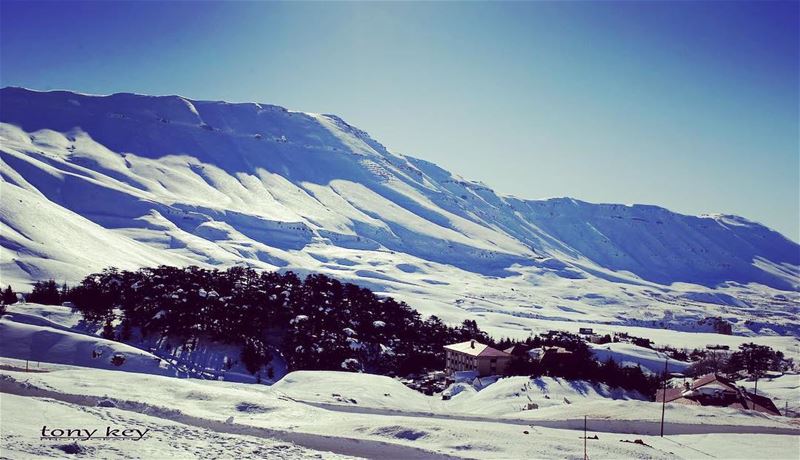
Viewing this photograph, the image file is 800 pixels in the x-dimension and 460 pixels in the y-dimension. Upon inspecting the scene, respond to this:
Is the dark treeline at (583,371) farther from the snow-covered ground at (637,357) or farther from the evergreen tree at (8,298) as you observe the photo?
the evergreen tree at (8,298)

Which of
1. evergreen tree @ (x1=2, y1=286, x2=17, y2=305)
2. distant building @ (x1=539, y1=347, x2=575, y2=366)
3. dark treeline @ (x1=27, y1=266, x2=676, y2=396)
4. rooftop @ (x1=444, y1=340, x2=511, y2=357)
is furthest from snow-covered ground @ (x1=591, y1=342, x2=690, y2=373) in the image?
evergreen tree @ (x1=2, y1=286, x2=17, y2=305)

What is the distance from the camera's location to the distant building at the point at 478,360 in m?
76.5

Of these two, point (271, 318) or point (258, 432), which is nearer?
point (258, 432)

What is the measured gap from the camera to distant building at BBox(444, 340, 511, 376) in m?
76.5

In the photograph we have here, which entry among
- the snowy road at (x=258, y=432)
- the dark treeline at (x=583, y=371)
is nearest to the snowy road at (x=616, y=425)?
the snowy road at (x=258, y=432)

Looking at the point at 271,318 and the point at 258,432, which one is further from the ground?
the point at 271,318

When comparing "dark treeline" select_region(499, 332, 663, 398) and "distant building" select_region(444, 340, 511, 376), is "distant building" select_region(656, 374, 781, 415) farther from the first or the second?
"distant building" select_region(444, 340, 511, 376)

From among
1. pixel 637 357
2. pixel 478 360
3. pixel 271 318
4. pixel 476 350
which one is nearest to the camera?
pixel 478 360

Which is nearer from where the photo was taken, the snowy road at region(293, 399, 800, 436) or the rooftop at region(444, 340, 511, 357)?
the snowy road at region(293, 399, 800, 436)

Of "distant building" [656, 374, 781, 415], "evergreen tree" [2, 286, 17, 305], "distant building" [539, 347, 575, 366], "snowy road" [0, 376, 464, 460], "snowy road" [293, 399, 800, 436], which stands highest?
"evergreen tree" [2, 286, 17, 305]

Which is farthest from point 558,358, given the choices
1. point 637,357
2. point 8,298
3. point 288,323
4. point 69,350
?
point 8,298

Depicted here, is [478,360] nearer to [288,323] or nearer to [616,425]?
[288,323]

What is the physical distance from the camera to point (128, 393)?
41.7 m

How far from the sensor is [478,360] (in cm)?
7644
